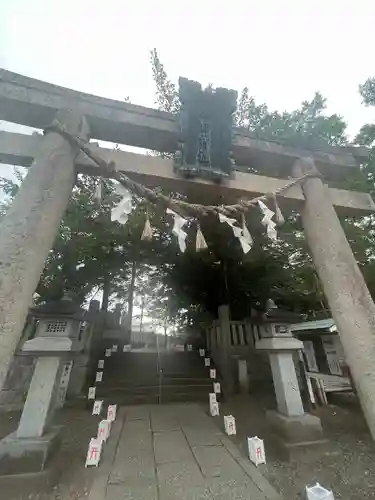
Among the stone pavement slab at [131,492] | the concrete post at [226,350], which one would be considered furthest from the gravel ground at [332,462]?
the concrete post at [226,350]

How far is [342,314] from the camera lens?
2.39 metres

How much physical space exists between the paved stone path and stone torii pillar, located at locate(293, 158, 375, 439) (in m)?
2.27

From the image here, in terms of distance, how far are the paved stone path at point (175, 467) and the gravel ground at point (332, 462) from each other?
324 mm

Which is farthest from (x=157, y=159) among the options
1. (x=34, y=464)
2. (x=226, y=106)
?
(x=34, y=464)

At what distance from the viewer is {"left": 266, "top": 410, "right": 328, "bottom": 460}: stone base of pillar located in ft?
13.4

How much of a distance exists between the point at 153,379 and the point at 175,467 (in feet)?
17.6

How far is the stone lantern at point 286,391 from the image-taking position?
432cm

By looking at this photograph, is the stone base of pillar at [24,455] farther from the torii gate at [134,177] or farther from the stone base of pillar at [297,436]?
the stone base of pillar at [297,436]

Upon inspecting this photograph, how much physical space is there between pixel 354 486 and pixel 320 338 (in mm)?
6993

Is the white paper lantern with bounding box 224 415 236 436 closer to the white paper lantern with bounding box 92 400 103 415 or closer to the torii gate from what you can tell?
the white paper lantern with bounding box 92 400 103 415

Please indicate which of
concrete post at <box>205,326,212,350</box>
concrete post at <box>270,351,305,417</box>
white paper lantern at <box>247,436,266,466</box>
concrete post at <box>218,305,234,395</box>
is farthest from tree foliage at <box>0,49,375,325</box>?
white paper lantern at <box>247,436,266,466</box>

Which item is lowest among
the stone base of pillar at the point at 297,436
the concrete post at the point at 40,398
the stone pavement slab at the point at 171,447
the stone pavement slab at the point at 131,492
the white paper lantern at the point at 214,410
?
the stone pavement slab at the point at 131,492

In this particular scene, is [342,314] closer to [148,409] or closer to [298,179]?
[298,179]

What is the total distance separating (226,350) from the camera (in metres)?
9.35
